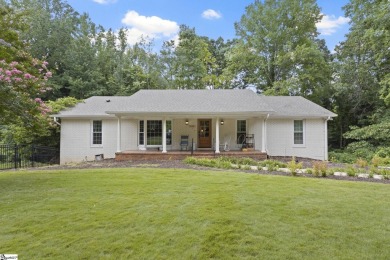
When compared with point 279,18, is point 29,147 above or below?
below

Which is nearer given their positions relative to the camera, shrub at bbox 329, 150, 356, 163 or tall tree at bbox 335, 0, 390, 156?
tall tree at bbox 335, 0, 390, 156

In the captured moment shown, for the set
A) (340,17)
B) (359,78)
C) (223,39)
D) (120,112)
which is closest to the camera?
(120,112)

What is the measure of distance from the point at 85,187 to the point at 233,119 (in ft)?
33.2

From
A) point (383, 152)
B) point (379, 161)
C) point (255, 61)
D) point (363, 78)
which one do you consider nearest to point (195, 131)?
point (379, 161)

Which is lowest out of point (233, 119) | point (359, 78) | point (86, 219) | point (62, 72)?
point (86, 219)

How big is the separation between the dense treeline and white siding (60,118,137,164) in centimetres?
165

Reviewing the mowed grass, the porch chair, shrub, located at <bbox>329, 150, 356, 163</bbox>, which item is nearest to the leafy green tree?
the porch chair

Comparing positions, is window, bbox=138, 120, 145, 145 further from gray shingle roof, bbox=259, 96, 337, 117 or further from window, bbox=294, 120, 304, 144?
window, bbox=294, 120, 304, 144

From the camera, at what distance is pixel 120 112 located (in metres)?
12.8

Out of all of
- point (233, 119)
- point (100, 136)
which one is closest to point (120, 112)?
point (100, 136)

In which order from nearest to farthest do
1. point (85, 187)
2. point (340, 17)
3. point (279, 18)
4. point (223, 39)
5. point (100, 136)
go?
point (85, 187) → point (100, 136) → point (340, 17) → point (279, 18) → point (223, 39)

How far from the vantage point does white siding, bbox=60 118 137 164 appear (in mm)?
14578

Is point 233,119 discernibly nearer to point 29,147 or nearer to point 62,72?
point 29,147

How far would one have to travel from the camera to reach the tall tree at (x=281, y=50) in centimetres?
2181
